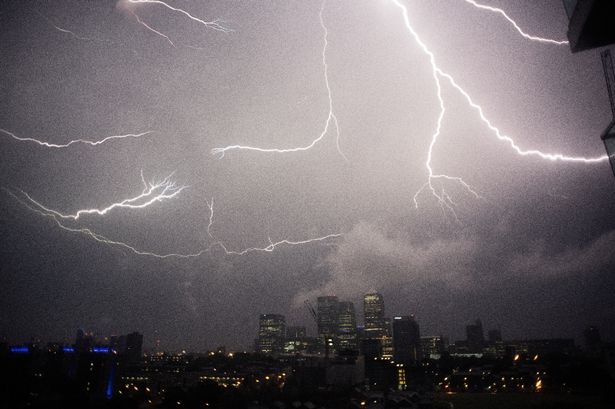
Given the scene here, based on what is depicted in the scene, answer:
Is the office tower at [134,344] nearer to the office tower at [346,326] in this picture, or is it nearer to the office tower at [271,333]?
the office tower at [271,333]

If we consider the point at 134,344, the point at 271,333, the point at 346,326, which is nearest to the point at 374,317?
the point at 346,326

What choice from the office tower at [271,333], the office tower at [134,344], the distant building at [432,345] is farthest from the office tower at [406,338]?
the office tower at [134,344]

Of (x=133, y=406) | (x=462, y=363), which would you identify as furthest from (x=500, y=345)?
(x=133, y=406)

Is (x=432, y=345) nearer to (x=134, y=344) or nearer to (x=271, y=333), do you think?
(x=271, y=333)

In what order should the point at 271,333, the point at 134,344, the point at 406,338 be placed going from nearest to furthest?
the point at 134,344
the point at 406,338
the point at 271,333

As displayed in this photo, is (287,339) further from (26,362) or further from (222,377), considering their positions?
(26,362)

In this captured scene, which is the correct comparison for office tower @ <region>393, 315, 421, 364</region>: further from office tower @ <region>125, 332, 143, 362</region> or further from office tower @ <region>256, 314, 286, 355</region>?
office tower @ <region>125, 332, 143, 362</region>
